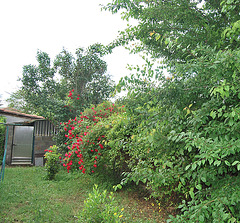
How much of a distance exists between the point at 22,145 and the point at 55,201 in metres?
7.36

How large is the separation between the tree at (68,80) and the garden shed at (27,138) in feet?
2.49

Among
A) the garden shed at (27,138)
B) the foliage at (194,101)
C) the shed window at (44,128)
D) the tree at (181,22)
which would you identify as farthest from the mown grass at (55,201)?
the shed window at (44,128)

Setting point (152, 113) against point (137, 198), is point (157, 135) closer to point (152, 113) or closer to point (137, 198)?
point (152, 113)

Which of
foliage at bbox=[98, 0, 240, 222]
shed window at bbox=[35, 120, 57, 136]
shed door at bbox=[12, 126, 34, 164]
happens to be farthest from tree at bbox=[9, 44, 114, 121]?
foliage at bbox=[98, 0, 240, 222]

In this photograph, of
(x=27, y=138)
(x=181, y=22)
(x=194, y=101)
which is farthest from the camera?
(x=27, y=138)

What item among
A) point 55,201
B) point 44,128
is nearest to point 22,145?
point 44,128

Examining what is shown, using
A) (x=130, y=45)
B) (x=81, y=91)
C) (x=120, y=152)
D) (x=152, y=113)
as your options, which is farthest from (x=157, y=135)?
(x=81, y=91)

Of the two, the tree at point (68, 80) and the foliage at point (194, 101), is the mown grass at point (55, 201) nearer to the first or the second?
the foliage at point (194, 101)

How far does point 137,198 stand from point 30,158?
317 inches

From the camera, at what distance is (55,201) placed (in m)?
4.69

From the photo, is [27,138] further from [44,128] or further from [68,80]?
[68,80]

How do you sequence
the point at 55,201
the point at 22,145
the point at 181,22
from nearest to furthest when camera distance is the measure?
the point at 181,22
the point at 55,201
the point at 22,145

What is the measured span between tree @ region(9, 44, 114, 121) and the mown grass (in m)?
3.99

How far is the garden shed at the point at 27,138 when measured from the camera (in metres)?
9.95
